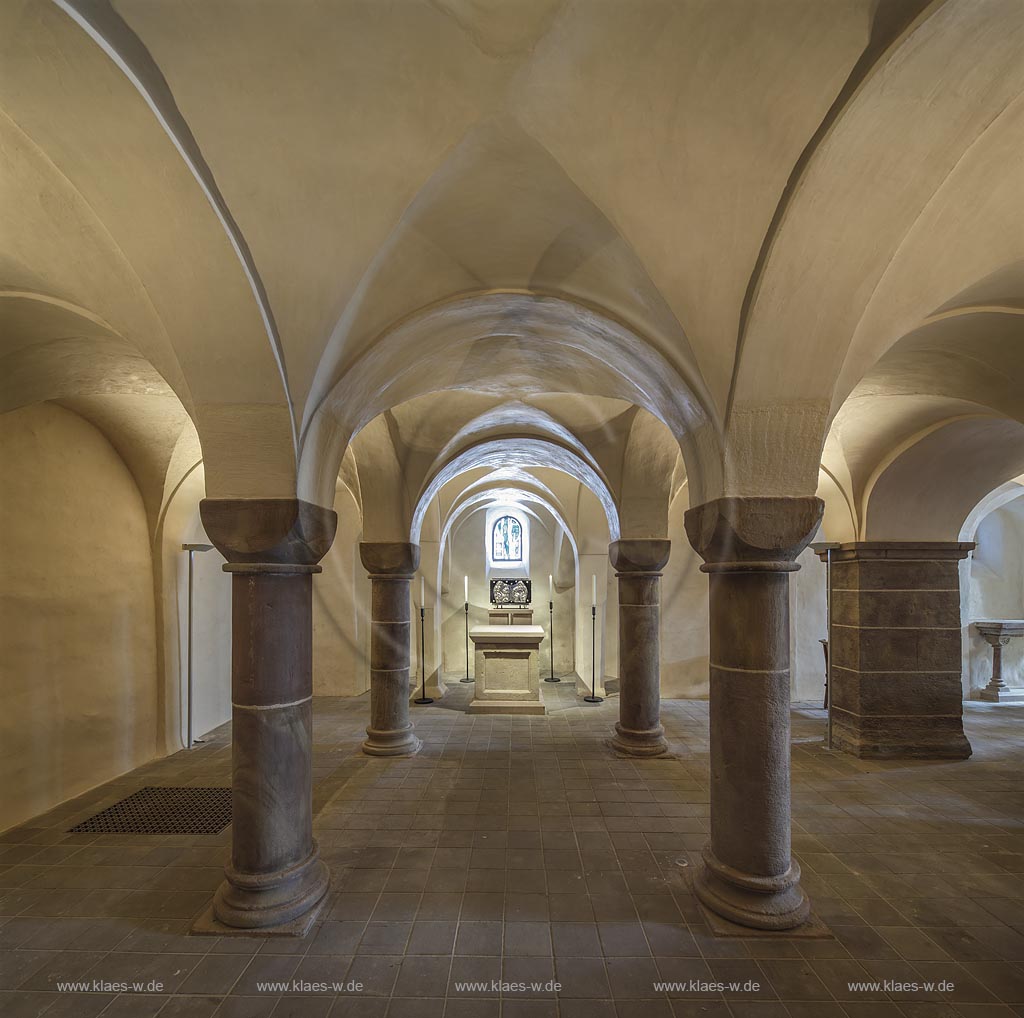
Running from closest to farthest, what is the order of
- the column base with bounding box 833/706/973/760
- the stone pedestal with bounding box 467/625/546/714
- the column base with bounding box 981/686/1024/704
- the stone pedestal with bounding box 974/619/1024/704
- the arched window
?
1. the column base with bounding box 833/706/973/760
2. the stone pedestal with bounding box 467/625/546/714
3. the column base with bounding box 981/686/1024/704
4. the stone pedestal with bounding box 974/619/1024/704
5. the arched window

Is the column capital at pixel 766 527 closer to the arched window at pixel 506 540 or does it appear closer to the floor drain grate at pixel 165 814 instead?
the floor drain grate at pixel 165 814

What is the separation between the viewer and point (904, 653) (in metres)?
7.80

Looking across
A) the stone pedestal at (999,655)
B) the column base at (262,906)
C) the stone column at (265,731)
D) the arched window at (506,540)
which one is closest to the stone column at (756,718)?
the column base at (262,906)

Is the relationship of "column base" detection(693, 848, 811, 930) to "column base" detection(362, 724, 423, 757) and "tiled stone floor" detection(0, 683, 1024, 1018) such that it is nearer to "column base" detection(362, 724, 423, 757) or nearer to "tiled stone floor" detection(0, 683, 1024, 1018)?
"tiled stone floor" detection(0, 683, 1024, 1018)

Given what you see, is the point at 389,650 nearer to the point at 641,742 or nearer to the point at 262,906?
the point at 641,742

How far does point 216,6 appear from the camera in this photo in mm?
2553

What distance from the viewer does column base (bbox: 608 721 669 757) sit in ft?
24.5

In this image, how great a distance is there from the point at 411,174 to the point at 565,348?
258cm

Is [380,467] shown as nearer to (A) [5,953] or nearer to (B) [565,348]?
(B) [565,348]

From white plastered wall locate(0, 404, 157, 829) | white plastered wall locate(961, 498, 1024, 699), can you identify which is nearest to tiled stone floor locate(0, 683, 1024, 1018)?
white plastered wall locate(0, 404, 157, 829)

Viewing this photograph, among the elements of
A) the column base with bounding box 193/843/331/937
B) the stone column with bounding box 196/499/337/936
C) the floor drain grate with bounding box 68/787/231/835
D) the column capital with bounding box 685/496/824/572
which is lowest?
the floor drain grate with bounding box 68/787/231/835

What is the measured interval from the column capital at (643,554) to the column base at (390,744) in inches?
138

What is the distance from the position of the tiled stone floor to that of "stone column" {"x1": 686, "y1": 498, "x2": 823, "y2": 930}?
0.97 ft

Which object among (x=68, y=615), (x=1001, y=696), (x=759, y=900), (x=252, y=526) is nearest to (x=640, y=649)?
(x=759, y=900)
